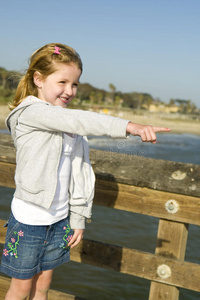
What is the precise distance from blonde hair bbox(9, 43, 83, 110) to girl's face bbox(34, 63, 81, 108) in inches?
1.0

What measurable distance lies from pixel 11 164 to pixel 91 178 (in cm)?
64

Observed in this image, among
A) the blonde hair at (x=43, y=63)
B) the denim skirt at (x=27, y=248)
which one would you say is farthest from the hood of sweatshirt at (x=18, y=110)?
the denim skirt at (x=27, y=248)

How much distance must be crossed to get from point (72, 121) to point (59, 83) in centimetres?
38

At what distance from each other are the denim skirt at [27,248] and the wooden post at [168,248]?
65cm

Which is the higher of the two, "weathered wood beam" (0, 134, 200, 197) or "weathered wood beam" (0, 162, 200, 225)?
"weathered wood beam" (0, 134, 200, 197)

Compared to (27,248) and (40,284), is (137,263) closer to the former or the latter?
(40,284)

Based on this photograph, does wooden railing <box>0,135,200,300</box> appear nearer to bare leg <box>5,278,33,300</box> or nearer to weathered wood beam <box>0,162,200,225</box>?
weathered wood beam <box>0,162,200,225</box>

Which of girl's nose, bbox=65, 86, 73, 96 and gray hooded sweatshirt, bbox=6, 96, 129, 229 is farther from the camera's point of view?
girl's nose, bbox=65, 86, 73, 96

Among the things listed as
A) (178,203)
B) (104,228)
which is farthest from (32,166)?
(104,228)

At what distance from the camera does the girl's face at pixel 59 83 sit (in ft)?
6.39

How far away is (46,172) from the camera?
1.82m

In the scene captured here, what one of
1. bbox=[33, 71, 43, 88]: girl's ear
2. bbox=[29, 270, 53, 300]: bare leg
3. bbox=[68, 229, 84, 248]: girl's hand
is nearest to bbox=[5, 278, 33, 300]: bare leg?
bbox=[29, 270, 53, 300]: bare leg

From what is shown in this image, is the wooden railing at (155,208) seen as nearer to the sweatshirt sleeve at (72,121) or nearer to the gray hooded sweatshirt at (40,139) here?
the gray hooded sweatshirt at (40,139)

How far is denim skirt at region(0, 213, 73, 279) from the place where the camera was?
6.08 ft
